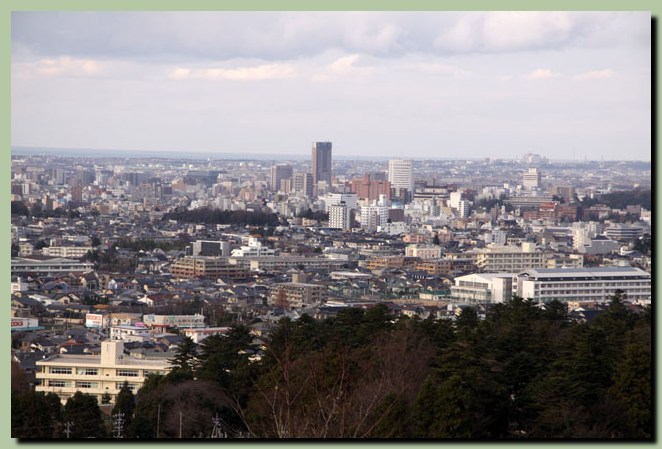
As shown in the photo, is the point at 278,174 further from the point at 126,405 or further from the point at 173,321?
the point at 126,405

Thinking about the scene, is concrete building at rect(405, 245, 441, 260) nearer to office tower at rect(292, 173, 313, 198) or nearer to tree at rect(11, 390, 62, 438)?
office tower at rect(292, 173, 313, 198)

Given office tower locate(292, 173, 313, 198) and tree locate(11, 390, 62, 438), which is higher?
tree locate(11, 390, 62, 438)

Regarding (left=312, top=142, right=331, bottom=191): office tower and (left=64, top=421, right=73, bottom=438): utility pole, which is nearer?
(left=64, top=421, right=73, bottom=438): utility pole

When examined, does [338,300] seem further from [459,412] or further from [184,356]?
[459,412]

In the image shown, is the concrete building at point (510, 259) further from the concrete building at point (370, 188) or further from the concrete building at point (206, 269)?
the concrete building at point (370, 188)

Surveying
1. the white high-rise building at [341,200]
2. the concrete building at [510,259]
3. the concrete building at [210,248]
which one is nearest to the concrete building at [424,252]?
the concrete building at [510,259]

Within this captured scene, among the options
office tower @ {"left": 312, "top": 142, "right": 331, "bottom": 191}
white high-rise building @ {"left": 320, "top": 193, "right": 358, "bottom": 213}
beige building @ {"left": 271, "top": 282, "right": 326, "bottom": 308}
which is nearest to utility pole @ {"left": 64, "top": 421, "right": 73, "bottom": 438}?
beige building @ {"left": 271, "top": 282, "right": 326, "bottom": 308}
